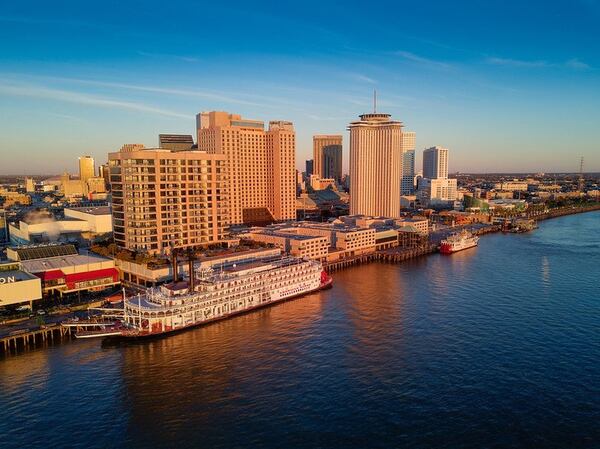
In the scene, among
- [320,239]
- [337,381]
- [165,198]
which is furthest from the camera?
[320,239]

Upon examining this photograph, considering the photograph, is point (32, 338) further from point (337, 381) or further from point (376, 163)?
point (376, 163)

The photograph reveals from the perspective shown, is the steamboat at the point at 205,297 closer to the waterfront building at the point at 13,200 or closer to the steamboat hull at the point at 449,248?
the steamboat hull at the point at 449,248

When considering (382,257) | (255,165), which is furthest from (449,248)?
(255,165)

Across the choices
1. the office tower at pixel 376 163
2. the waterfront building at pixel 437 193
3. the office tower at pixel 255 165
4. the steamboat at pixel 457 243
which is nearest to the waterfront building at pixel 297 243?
the office tower at pixel 255 165

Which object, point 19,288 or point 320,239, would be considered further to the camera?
point 320,239

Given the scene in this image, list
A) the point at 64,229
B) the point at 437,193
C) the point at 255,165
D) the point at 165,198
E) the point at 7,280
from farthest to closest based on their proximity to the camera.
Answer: the point at 437,193, the point at 255,165, the point at 64,229, the point at 165,198, the point at 7,280

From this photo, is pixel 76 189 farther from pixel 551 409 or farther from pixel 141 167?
pixel 551 409

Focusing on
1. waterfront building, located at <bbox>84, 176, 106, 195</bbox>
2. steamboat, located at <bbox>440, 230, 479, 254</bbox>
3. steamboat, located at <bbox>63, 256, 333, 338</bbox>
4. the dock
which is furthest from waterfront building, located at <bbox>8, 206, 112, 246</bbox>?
waterfront building, located at <bbox>84, 176, 106, 195</bbox>

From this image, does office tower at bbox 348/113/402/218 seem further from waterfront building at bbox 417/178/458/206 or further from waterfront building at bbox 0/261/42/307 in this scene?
waterfront building at bbox 0/261/42/307
